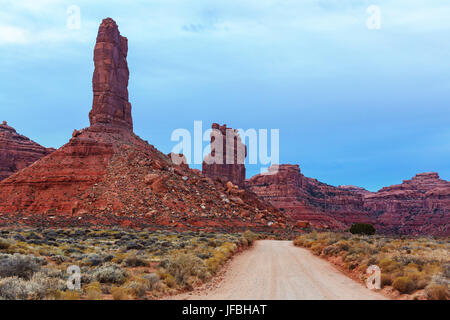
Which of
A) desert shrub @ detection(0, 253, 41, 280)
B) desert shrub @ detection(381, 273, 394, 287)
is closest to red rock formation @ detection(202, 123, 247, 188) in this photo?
desert shrub @ detection(381, 273, 394, 287)

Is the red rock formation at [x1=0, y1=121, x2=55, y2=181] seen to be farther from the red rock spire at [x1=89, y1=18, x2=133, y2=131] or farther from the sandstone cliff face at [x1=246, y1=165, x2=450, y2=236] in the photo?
the sandstone cliff face at [x1=246, y1=165, x2=450, y2=236]

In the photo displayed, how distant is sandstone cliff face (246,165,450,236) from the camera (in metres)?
124

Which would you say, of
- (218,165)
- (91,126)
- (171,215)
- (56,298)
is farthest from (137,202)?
(218,165)

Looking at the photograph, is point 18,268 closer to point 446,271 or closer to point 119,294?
point 119,294

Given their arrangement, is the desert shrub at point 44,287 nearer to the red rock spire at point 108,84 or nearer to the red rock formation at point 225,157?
the red rock spire at point 108,84

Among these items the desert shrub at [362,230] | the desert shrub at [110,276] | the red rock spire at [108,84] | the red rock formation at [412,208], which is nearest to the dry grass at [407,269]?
the desert shrub at [110,276]

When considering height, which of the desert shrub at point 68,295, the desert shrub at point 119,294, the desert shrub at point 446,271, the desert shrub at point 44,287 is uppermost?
the desert shrub at point 446,271

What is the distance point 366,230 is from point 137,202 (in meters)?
32.1

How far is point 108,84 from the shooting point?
236ft

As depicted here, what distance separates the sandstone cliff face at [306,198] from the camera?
122 m

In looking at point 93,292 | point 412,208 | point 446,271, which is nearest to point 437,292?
point 446,271

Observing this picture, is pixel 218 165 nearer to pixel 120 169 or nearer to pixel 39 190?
pixel 120 169

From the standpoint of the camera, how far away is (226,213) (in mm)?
57906

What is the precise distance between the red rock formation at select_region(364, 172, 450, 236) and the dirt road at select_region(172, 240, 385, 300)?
113m
